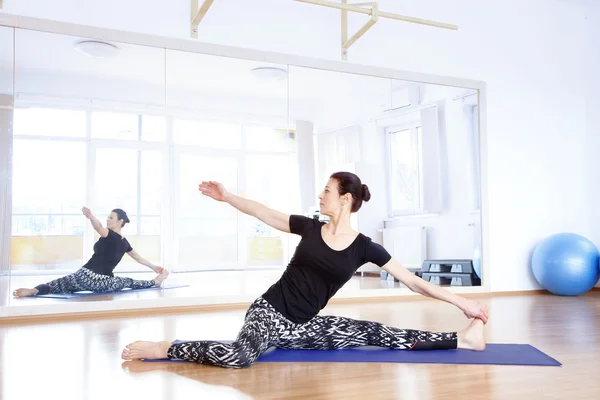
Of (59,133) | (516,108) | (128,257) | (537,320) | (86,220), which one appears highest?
(516,108)

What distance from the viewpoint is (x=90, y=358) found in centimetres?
260

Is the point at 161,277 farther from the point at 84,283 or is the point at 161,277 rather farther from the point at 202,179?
the point at 202,179

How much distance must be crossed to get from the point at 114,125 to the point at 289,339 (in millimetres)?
2563

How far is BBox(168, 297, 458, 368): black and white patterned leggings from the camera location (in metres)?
2.36

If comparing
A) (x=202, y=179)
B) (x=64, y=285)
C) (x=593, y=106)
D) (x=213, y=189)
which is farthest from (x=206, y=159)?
(x=593, y=106)

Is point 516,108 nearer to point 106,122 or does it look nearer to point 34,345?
point 106,122

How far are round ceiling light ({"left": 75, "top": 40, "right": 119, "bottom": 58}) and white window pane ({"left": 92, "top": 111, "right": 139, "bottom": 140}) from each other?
45cm

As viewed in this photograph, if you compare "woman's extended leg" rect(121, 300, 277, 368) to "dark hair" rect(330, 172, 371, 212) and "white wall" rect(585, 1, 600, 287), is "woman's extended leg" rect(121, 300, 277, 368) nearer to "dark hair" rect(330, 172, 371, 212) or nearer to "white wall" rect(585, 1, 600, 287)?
"dark hair" rect(330, 172, 371, 212)

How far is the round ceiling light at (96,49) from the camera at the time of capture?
4.30 metres

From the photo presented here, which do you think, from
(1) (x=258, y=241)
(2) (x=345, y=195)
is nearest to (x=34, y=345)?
(2) (x=345, y=195)

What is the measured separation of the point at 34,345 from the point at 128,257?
1482 mm

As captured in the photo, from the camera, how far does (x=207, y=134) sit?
4766 mm

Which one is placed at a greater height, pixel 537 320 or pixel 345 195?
pixel 345 195

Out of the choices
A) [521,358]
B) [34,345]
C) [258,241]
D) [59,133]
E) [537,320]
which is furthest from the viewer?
[258,241]
